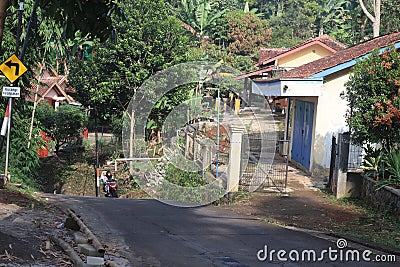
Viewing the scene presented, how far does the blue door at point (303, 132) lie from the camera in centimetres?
1894

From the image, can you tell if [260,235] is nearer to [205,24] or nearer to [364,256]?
[364,256]

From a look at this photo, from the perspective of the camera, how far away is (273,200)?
14891 millimetres

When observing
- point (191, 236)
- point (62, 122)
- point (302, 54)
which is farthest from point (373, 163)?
point (302, 54)

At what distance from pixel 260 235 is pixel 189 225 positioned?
1566mm

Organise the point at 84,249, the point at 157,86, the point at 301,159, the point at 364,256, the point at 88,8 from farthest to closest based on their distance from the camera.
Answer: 1. the point at 157,86
2. the point at 301,159
3. the point at 364,256
4. the point at 84,249
5. the point at 88,8

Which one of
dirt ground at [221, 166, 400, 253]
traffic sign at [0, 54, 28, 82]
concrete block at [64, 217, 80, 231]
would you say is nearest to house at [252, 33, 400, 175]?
dirt ground at [221, 166, 400, 253]

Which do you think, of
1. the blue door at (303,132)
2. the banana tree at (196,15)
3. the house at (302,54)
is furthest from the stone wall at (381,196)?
the banana tree at (196,15)

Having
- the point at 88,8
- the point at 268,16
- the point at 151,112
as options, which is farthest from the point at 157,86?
the point at 268,16

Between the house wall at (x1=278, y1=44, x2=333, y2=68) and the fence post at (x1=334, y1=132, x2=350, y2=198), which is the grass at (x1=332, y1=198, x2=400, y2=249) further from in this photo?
the house wall at (x1=278, y1=44, x2=333, y2=68)

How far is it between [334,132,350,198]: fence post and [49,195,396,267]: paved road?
3.20 meters

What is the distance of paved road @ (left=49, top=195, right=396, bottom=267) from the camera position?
27.7ft

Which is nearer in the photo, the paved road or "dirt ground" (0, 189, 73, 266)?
"dirt ground" (0, 189, 73, 266)

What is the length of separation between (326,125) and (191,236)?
8.99m

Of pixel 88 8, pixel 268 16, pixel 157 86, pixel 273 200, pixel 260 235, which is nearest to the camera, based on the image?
pixel 88 8
